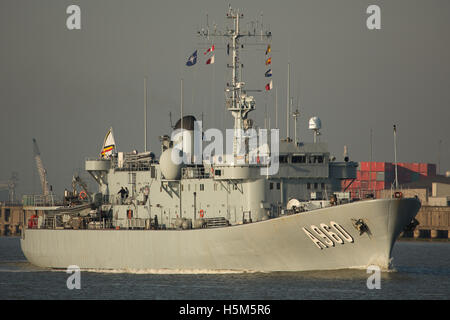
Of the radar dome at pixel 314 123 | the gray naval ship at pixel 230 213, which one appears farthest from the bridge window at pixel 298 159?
the radar dome at pixel 314 123

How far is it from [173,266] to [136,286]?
411cm

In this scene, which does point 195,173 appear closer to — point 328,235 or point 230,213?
point 230,213

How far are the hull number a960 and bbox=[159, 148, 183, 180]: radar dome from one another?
9.53 m

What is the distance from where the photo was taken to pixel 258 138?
41906 millimetres

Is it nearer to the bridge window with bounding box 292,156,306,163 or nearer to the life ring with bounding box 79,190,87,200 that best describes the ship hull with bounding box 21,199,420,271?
the bridge window with bounding box 292,156,306,163

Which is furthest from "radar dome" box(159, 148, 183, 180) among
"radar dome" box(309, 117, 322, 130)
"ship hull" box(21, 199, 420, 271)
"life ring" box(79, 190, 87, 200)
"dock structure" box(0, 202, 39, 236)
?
"dock structure" box(0, 202, 39, 236)

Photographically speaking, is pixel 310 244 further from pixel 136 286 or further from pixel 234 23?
pixel 234 23

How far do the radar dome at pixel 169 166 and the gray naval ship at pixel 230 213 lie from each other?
0.06 metres

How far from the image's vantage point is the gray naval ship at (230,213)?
36.9m

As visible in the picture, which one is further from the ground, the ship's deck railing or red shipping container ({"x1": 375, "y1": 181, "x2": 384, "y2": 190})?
the ship's deck railing

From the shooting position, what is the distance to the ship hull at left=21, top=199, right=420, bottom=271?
120ft

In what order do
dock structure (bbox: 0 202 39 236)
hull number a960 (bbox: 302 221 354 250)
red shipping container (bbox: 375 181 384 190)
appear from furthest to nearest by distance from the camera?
dock structure (bbox: 0 202 39 236), red shipping container (bbox: 375 181 384 190), hull number a960 (bbox: 302 221 354 250)

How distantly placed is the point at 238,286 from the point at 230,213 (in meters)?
6.09
